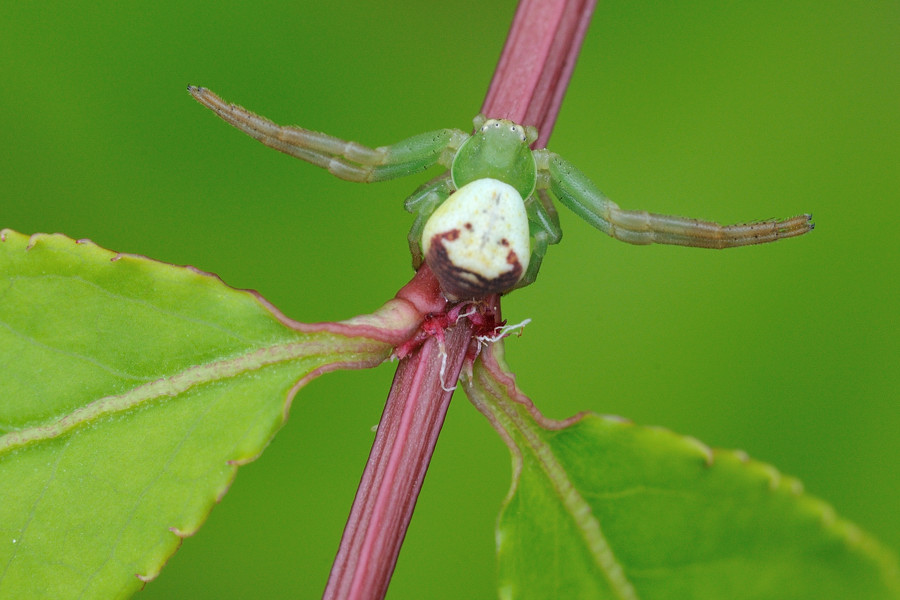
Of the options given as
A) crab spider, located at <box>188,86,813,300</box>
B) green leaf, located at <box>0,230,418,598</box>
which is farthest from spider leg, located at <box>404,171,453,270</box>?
green leaf, located at <box>0,230,418,598</box>

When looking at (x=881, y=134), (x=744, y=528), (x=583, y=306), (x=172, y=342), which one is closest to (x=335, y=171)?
(x=172, y=342)

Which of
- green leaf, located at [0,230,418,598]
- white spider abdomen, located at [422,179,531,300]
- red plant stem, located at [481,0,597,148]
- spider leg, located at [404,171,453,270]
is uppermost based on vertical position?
red plant stem, located at [481,0,597,148]

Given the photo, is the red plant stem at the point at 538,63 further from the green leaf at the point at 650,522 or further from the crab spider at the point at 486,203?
the green leaf at the point at 650,522

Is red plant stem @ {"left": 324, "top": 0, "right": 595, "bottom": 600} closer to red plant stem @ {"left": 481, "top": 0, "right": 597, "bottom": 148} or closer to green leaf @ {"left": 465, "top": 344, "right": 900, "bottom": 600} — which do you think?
green leaf @ {"left": 465, "top": 344, "right": 900, "bottom": 600}

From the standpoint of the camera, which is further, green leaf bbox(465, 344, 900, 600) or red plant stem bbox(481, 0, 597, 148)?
red plant stem bbox(481, 0, 597, 148)

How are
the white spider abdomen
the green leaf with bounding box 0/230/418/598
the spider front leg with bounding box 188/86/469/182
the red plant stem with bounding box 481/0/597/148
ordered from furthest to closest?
the spider front leg with bounding box 188/86/469/182
the red plant stem with bounding box 481/0/597/148
the white spider abdomen
the green leaf with bounding box 0/230/418/598

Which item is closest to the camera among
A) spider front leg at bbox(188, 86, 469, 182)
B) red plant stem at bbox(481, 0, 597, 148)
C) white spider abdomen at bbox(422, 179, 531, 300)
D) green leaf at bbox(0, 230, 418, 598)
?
green leaf at bbox(0, 230, 418, 598)
